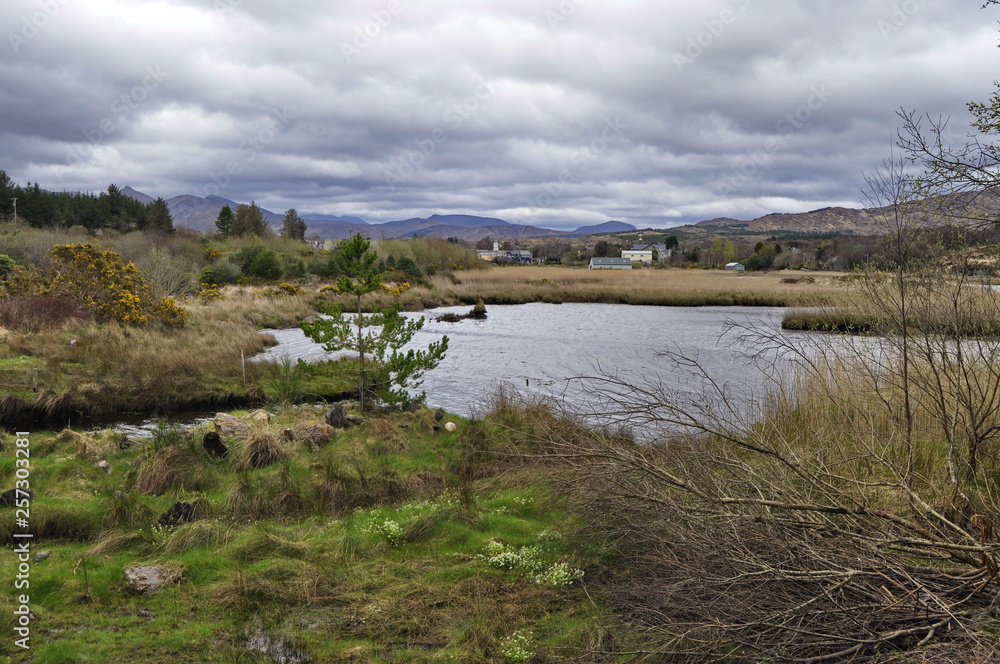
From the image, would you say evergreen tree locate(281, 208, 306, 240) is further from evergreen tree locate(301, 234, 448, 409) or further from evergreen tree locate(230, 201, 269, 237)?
evergreen tree locate(301, 234, 448, 409)

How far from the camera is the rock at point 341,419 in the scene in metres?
12.2

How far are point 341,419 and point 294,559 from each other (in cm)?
625

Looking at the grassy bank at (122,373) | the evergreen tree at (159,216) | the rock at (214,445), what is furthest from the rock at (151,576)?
the evergreen tree at (159,216)

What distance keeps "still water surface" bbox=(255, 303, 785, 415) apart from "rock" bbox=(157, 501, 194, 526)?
526 cm

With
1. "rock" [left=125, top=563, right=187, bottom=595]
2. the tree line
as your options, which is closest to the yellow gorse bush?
"rock" [left=125, top=563, right=187, bottom=595]

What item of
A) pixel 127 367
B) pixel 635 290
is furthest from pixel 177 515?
pixel 635 290

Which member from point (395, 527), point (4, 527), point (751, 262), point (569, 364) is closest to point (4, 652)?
point (4, 527)

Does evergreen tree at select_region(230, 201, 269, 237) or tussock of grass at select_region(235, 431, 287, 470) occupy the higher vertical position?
evergreen tree at select_region(230, 201, 269, 237)

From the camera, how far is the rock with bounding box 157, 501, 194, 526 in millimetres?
7207

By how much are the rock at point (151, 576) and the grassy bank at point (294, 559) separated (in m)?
0.06

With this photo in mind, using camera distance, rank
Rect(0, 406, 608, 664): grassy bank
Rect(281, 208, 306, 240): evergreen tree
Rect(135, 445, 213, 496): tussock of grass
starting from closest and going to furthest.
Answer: Rect(0, 406, 608, 664): grassy bank
Rect(135, 445, 213, 496): tussock of grass
Rect(281, 208, 306, 240): evergreen tree

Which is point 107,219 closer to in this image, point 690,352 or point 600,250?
point 690,352

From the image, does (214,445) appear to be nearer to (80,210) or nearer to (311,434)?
(311,434)

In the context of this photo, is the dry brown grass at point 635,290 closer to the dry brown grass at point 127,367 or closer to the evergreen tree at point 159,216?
the dry brown grass at point 127,367
